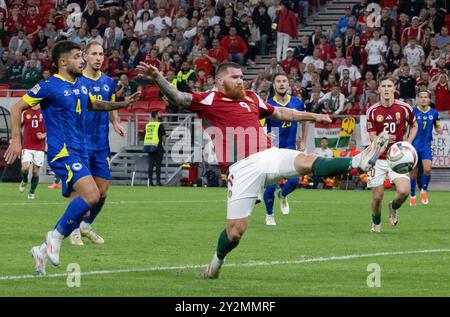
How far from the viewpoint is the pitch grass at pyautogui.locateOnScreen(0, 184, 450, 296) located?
994 centimetres

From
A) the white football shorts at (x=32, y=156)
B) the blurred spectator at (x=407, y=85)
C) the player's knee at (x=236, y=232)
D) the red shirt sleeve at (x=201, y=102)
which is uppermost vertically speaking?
the red shirt sleeve at (x=201, y=102)

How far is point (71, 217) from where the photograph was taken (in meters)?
11.2

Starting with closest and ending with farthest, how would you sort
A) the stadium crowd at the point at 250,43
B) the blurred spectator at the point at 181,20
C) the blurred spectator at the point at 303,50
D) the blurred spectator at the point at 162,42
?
the stadium crowd at the point at 250,43 < the blurred spectator at the point at 303,50 < the blurred spectator at the point at 162,42 < the blurred spectator at the point at 181,20

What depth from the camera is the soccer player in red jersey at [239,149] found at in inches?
410

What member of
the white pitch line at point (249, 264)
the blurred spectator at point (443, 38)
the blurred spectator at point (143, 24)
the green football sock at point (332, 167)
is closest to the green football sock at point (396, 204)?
the white pitch line at point (249, 264)

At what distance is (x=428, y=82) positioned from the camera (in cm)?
3120

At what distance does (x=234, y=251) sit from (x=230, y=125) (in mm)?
2803

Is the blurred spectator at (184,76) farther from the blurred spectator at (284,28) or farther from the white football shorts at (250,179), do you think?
the white football shorts at (250,179)

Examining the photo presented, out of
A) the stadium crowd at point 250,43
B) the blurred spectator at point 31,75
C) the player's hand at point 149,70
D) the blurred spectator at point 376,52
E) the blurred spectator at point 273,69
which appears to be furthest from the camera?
the blurred spectator at point 31,75

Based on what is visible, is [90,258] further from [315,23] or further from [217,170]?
[315,23]

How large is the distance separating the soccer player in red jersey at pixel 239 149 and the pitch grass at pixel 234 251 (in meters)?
0.65

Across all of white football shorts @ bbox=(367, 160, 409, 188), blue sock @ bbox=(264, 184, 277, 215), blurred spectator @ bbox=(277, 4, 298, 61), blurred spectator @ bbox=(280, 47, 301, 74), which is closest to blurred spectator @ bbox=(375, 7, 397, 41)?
blurred spectator @ bbox=(280, 47, 301, 74)

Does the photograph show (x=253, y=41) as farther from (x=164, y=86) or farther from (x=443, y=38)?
(x=164, y=86)

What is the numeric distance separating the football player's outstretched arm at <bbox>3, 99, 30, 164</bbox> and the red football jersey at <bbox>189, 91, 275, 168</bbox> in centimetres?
180
